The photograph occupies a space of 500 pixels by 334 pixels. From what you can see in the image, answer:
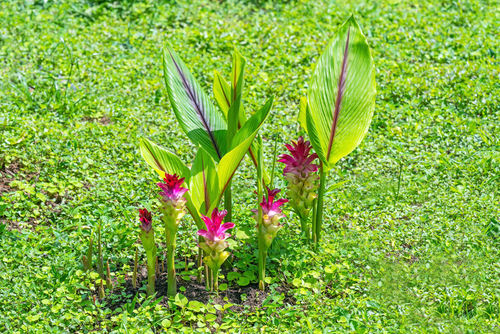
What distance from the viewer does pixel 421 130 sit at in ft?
14.1

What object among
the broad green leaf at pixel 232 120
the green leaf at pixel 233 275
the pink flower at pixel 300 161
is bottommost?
the green leaf at pixel 233 275

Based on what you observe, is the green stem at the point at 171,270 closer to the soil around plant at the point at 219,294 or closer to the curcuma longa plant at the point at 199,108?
the soil around plant at the point at 219,294

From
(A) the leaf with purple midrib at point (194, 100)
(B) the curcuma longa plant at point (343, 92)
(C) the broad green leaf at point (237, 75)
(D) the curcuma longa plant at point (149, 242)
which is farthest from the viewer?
(A) the leaf with purple midrib at point (194, 100)

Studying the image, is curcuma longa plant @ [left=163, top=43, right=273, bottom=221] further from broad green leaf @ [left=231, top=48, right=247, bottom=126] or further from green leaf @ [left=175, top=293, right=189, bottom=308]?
green leaf @ [left=175, top=293, right=189, bottom=308]

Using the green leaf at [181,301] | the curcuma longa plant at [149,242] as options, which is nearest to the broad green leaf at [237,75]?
the curcuma longa plant at [149,242]

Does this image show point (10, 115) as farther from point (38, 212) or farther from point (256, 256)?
point (256, 256)

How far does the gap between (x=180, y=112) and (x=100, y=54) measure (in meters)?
2.60

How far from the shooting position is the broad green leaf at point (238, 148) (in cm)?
259

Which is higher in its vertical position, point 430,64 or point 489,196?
point 430,64

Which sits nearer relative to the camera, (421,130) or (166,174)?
(166,174)

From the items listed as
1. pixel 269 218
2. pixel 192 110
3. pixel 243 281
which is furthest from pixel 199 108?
pixel 243 281

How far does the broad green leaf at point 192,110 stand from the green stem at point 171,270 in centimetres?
Answer: 55

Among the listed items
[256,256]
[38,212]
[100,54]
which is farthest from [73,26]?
[256,256]

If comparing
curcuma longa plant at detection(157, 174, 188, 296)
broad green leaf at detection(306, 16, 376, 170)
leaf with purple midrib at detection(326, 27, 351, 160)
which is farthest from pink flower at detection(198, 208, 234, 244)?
leaf with purple midrib at detection(326, 27, 351, 160)
